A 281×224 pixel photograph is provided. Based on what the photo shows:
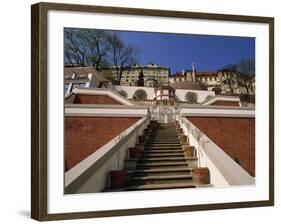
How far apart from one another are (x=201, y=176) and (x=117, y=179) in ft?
2.15

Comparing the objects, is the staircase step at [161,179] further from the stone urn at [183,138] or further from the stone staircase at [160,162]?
the stone urn at [183,138]

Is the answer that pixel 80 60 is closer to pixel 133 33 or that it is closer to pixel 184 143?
pixel 133 33

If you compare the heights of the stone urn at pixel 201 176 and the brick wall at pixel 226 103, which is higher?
the brick wall at pixel 226 103

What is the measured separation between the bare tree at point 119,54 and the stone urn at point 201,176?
863 mm

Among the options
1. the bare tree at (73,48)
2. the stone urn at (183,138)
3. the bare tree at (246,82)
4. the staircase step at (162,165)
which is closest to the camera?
the bare tree at (73,48)

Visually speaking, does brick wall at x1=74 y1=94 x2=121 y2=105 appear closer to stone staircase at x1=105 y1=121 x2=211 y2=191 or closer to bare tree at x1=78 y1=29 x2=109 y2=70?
bare tree at x1=78 y1=29 x2=109 y2=70

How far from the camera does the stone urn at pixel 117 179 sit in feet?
14.3

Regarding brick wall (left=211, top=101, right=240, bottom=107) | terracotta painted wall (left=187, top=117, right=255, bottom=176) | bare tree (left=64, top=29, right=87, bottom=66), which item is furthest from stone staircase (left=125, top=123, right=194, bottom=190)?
bare tree (left=64, top=29, right=87, bottom=66)

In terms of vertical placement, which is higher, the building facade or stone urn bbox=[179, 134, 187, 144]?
the building facade

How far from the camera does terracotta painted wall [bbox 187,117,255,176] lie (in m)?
4.78

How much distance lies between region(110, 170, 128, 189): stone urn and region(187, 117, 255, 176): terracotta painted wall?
2.31 feet

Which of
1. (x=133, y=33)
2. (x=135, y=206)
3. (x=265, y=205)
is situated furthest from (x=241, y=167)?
(x=133, y=33)

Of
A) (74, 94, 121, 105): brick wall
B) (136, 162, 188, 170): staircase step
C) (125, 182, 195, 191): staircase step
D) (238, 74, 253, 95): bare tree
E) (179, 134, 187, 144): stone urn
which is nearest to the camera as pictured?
(74, 94, 121, 105): brick wall

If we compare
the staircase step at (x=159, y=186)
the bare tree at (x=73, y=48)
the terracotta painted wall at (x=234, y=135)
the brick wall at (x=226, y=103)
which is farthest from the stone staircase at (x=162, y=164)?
the bare tree at (x=73, y=48)
